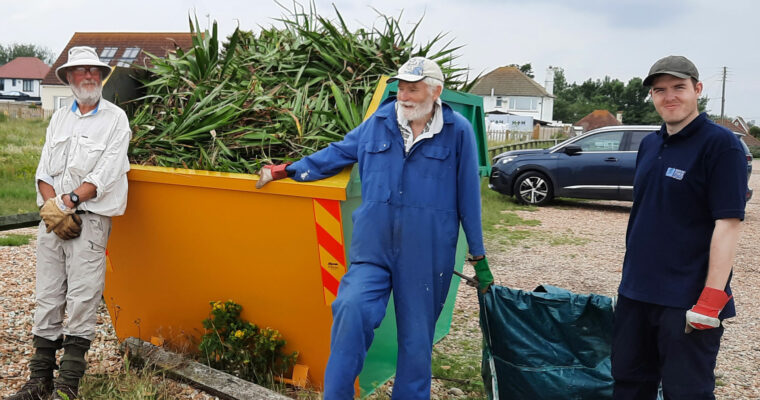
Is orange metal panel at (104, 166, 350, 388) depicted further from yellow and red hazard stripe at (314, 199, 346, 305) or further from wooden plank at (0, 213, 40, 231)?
wooden plank at (0, 213, 40, 231)

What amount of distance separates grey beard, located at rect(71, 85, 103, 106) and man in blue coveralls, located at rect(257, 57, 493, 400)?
157 cm

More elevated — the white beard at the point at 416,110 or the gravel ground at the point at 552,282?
the white beard at the point at 416,110

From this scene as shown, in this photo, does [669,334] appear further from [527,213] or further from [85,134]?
[527,213]

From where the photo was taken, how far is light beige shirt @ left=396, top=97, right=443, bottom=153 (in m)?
2.86

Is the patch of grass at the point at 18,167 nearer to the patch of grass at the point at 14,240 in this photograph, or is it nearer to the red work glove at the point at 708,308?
the patch of grass at the point at 14,240

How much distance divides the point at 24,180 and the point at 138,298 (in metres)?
8.95

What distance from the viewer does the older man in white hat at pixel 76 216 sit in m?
3.32

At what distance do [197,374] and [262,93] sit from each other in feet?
5.50

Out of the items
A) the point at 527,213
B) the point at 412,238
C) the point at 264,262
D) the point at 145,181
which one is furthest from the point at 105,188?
the point at 527,213

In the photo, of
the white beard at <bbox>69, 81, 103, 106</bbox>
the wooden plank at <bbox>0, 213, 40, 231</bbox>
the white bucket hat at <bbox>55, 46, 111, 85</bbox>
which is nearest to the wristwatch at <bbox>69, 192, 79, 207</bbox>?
the white beard at <bbox>69, 81, 103, 106</bbox>

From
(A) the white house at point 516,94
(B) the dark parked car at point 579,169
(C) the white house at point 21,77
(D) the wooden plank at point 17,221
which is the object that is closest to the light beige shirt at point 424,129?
(D) the wooden plank at point 17,221

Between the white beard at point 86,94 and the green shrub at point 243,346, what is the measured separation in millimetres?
1294

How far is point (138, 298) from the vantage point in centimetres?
393

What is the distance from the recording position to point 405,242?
2.78 meters
